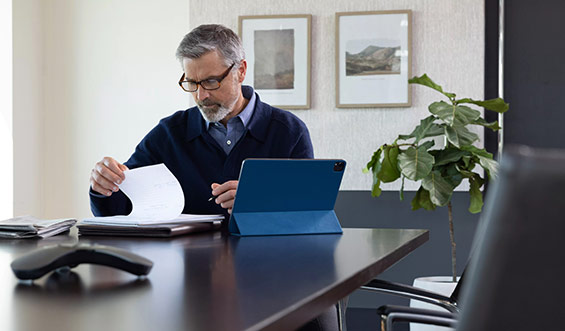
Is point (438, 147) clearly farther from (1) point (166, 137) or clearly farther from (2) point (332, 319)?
(2) point (332, 319)

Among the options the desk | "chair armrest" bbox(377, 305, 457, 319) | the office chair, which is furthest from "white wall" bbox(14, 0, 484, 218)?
the office chair

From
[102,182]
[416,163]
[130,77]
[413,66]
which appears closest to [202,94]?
[102,182]

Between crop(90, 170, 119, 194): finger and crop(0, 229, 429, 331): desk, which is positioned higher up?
crop(90, 170, 119, 194): finger

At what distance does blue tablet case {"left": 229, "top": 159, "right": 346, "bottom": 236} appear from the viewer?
168 cm

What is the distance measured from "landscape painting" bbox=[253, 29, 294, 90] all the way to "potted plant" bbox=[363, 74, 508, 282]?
0.85 m

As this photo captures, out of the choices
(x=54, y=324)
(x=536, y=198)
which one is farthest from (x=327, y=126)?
(x=536, y=198)

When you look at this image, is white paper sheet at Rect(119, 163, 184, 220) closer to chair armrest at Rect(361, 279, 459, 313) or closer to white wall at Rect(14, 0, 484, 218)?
chair armrest at Rect(361, 279, 459, 313)

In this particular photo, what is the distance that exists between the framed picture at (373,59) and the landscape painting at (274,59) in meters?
0.29

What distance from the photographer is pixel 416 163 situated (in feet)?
11.3

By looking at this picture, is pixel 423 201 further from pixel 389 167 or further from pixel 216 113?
pixel 216 113

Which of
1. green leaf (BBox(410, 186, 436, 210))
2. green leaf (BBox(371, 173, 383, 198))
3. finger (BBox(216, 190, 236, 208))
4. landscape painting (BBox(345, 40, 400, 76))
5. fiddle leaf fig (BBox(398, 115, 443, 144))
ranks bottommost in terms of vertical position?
green leaf (BBox(410, 186, 436, 210))

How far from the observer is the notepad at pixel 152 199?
175 cm

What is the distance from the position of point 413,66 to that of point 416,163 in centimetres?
84

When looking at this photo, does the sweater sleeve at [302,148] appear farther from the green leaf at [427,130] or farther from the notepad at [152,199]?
the green leaf at [427,130]
